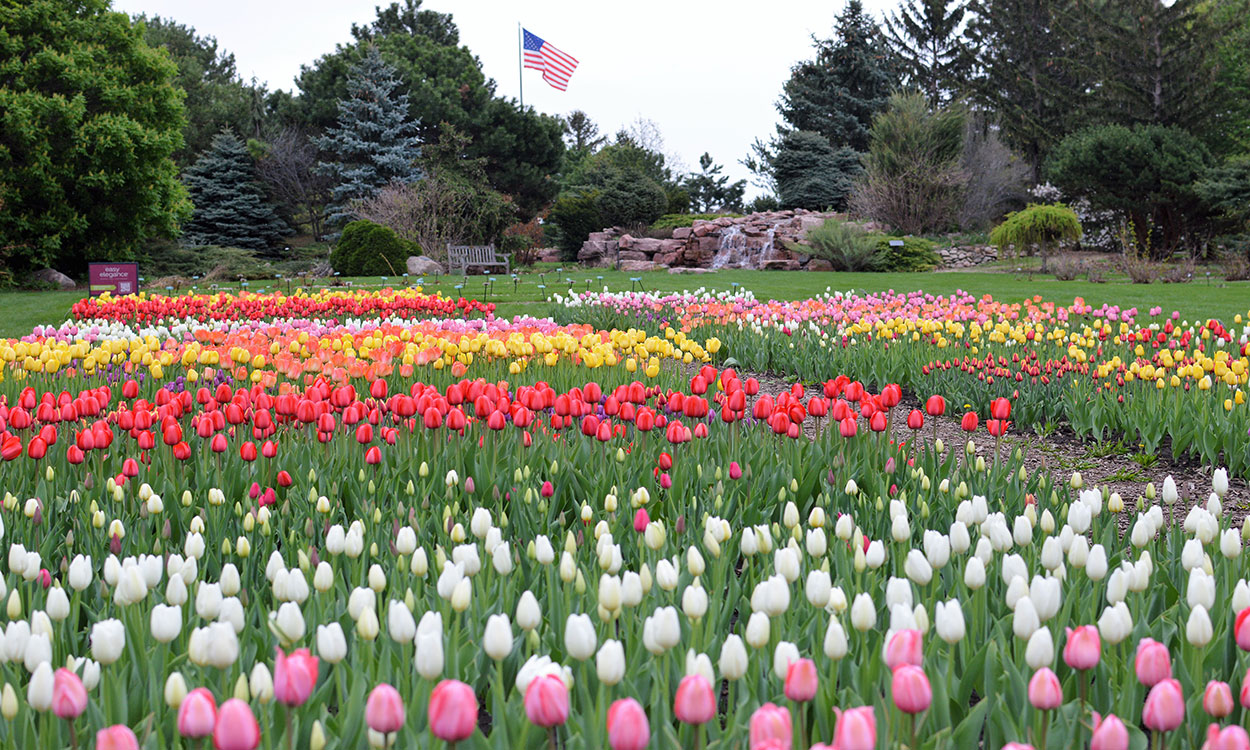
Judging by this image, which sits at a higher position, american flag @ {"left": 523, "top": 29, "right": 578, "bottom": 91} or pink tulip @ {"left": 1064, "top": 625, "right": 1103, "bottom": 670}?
american flag @ {"left": 523, "top": 29, "right": 578, "bottom": 91}

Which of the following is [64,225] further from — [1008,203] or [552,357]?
[1008,203]

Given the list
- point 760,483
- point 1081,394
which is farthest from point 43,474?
point 1081,394

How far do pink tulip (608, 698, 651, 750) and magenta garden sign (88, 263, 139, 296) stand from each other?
14.3 metres

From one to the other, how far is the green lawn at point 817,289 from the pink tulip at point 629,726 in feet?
36.1

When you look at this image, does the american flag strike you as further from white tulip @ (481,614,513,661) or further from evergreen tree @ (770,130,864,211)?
white tulip @ (481,614,513,661)

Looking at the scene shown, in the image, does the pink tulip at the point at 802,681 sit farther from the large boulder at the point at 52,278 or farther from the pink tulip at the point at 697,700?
the large boulder at the point at 52,278

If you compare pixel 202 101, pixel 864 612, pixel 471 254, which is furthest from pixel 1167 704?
pixel 202 101

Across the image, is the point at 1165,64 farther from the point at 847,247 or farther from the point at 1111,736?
the point at 1111,736

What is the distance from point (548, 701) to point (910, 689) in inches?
20.3

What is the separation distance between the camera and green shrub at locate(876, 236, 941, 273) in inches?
909

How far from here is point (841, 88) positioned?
135 ft

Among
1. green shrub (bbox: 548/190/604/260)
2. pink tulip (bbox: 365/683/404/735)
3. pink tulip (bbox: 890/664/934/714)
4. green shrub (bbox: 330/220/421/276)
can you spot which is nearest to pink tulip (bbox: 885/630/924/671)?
pink tulip (bbox: 890/664/934/714)

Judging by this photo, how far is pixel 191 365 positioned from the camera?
5.93m

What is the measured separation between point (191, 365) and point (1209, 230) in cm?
3046
